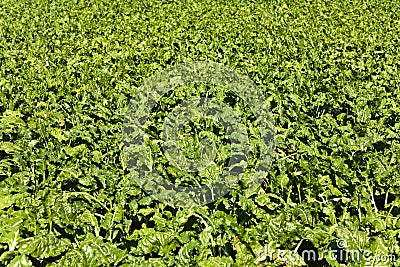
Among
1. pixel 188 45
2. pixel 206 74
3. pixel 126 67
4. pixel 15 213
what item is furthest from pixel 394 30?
pixel 15 213

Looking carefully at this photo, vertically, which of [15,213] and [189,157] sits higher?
[189,157]

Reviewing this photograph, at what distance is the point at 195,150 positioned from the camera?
200 inches

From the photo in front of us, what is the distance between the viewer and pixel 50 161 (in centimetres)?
450

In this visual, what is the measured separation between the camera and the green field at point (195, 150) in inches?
126

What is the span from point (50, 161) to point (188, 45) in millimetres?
5336

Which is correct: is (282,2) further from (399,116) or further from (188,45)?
(399,116)

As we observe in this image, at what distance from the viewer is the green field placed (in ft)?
10.5

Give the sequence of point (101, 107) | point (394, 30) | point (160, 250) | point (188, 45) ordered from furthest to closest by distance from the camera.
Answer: point (394, 30) → point (188, 45) → point (101, 107) → point (160, 250)

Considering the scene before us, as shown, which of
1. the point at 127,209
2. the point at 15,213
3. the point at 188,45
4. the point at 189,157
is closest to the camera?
the point at 15,213

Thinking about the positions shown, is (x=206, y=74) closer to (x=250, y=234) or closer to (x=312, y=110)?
(x=312, y=110)

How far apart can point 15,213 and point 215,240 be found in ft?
4.70

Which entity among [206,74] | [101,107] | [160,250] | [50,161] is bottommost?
[160,250]

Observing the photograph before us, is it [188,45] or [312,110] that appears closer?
[312,110]

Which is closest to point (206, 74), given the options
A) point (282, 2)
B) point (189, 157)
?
point (189, 157)
